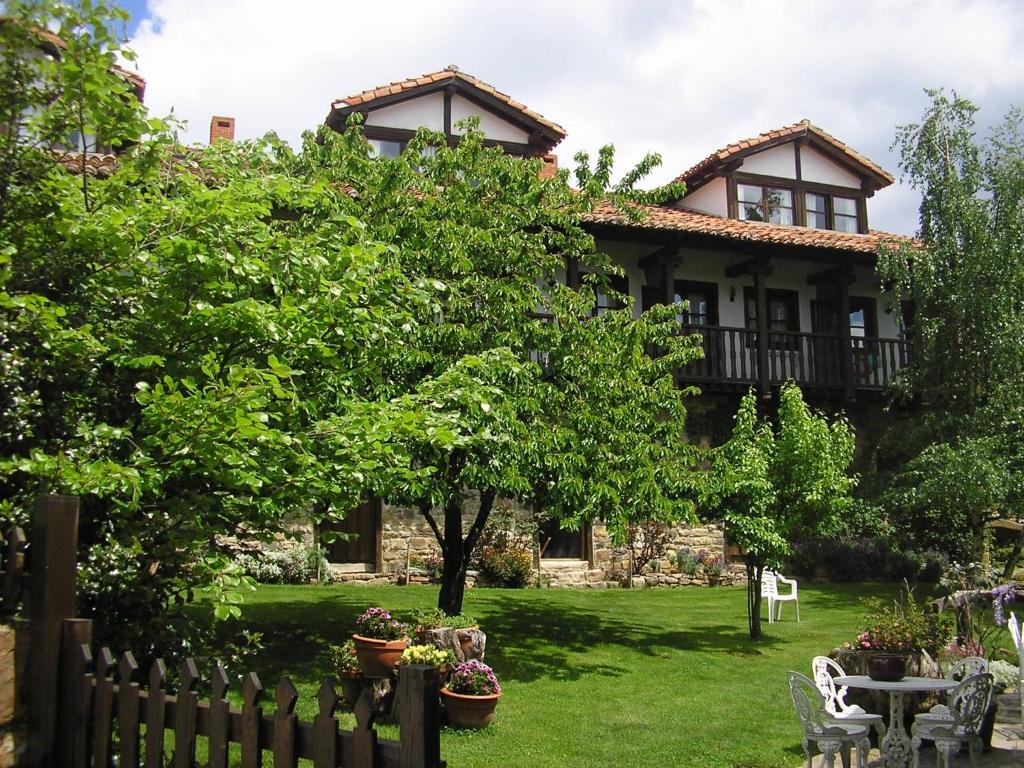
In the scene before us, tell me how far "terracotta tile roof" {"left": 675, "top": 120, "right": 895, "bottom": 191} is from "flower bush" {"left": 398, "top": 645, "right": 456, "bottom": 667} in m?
14.1

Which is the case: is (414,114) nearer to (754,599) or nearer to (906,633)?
(754,599)

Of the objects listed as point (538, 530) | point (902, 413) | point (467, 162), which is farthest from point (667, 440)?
point (902, 413)

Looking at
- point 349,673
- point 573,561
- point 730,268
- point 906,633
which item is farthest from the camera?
point 730,268

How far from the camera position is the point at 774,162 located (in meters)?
19.4

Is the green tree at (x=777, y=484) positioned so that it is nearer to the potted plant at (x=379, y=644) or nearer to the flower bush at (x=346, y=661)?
the potted plant at (x=379, y=644)

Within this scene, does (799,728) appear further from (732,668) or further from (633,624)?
(633,624)

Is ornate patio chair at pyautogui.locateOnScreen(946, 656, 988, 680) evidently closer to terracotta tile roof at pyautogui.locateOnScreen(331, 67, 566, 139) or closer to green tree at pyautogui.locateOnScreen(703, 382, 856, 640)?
green tree at pyautogui.locateOnScreen(703, 382, 856, 640)

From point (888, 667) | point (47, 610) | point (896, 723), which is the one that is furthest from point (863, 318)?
point (47, 610)

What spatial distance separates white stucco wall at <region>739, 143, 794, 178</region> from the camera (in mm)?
19188

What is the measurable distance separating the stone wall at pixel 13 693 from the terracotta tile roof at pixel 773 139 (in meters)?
17.4

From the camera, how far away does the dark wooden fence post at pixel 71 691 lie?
10.5 ft

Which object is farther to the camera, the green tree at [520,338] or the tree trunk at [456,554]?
the tree trunk at [456,554]

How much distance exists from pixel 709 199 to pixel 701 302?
2518 mm

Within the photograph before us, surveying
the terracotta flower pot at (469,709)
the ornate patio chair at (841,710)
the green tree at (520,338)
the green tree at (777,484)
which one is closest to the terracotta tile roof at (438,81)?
the green tree at (520,338)
